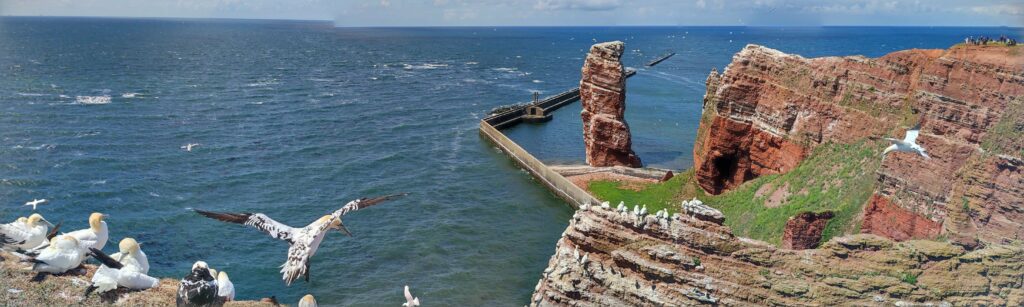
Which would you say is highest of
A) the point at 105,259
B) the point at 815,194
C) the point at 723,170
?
the point at 105,259

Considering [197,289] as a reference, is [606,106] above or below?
below

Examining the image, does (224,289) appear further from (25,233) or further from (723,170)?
(723,170)

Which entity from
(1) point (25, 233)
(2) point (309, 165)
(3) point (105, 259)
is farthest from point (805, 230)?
(2) point (309, 165)

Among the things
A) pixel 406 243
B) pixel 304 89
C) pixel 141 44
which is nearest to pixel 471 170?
pixel 406 243

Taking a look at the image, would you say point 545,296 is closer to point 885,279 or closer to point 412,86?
point 885,279

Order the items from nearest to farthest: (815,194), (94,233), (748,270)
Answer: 1. (748,270)
2. (94,233)
3. (815,194)

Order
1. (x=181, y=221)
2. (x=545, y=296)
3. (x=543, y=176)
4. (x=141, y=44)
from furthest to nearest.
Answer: (x=141, y=44), (x=543, y=176), (x=181, y=221), (x=545, y=296)

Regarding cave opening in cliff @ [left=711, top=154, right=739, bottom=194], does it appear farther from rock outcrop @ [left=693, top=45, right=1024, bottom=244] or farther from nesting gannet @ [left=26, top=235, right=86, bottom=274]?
nesting gannet @ [left=26, top=235, right=86, bottom=274]
